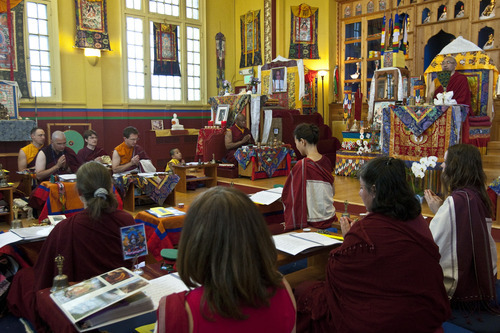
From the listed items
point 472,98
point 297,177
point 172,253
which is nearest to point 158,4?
point 472,98

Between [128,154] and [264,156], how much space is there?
2.75 m

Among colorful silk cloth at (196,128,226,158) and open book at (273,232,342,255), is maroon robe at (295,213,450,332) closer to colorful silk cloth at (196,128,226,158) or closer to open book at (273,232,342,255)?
open book at (273,232,342,255)

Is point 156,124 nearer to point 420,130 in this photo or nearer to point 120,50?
point 120,50

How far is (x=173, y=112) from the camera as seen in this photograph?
11.6 metres

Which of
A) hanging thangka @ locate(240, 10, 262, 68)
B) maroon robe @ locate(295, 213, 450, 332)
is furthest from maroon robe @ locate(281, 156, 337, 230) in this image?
hanging thangka @ locate(240, 10, 262, 68)

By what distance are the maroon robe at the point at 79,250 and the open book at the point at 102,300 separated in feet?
1.47

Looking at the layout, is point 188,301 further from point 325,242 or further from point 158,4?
point 158,4

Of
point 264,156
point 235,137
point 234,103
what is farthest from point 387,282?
point 234,103

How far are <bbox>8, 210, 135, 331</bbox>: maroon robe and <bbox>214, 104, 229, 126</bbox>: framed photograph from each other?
734 cm

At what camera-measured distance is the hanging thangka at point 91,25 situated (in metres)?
9.70

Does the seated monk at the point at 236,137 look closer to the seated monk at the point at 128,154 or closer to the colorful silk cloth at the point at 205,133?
the colorful silk cloth at the point at 205,133

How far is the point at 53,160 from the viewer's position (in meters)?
5.37

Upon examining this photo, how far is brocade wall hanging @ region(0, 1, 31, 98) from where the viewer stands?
8844 millimetres

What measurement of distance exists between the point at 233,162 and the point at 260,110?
1.40 metres
